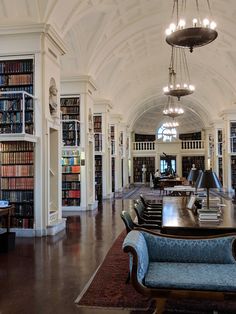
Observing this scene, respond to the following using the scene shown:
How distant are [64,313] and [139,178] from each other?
952 inches

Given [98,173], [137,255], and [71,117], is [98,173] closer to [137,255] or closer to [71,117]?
[71,117]

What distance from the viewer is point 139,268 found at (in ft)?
9.21

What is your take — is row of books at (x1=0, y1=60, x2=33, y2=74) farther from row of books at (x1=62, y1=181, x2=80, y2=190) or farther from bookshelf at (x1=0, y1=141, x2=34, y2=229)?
row of books at (x1=62, y1=181, x2=80, y2=190)

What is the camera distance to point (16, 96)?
7156 mm

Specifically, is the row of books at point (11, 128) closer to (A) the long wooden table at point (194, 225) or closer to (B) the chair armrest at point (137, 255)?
(A) the long wooden table at point (194, 225)

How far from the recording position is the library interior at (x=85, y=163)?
3.52 m

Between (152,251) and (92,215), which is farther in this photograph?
(92,215)

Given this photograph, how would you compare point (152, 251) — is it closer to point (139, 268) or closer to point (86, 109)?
point (139, 268)

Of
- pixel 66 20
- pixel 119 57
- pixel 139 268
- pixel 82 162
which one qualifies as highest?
pixel 119 57

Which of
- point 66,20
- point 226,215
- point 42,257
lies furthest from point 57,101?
point 226,215

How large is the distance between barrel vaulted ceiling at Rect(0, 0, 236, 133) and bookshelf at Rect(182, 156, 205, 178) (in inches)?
198

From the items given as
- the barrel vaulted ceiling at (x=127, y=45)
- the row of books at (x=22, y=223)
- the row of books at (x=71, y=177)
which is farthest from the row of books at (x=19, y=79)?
the row of books at (x=71, y=177)

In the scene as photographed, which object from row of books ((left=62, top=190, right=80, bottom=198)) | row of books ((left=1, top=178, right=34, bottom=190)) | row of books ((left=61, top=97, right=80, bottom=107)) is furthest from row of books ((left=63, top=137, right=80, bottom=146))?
row of books ((left=1, top=178, right=34, bottom=190))

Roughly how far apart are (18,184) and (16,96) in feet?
6.11
